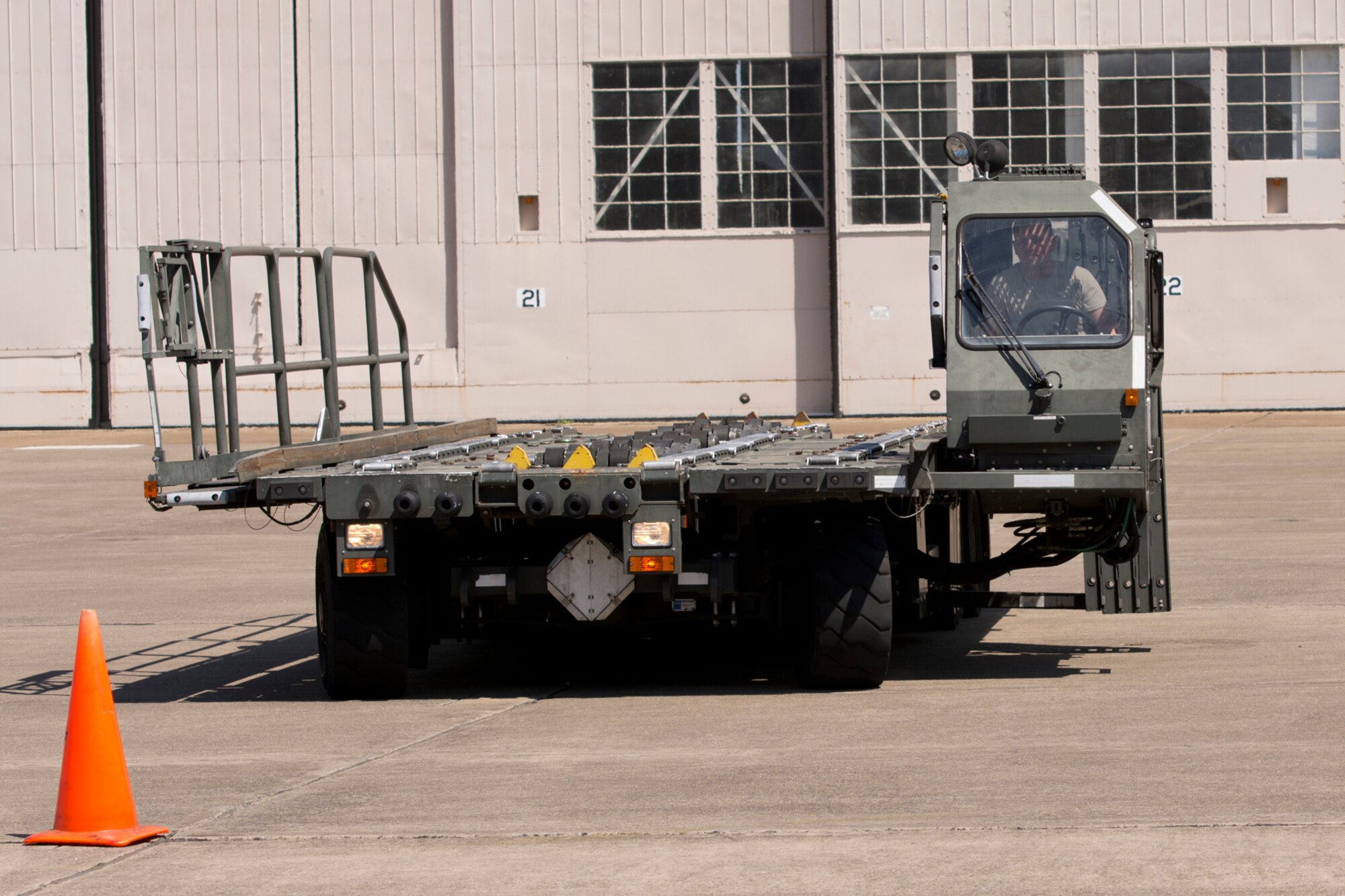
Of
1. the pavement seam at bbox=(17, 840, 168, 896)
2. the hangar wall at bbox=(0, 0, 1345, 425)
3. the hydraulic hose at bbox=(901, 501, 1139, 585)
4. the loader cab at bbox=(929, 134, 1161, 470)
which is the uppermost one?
the hangar wall at bbox=(0, 0, 1345, 425)

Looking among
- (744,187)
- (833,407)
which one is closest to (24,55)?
(744,187)

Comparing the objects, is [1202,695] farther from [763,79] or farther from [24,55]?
[24,55]

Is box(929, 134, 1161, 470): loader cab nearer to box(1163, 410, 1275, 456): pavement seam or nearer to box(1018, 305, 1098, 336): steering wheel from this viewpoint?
box(1018, 305, 1098, 336): steering wheel

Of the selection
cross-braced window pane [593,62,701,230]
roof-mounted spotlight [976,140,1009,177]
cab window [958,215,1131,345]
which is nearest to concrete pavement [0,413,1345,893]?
cab window [958,215,1131,345]

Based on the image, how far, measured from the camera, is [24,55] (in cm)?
3366

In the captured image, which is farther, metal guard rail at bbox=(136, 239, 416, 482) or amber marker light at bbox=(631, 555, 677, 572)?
metal guard rail at bbox=(136, 239, 416, 482)

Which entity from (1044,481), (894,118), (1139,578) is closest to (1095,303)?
(1044,481)

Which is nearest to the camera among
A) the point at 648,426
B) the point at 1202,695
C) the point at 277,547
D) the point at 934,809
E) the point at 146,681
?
the point at 934,809

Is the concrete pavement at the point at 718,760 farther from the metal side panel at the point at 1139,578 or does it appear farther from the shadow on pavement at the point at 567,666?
the metal side panel at the point at 1139,578

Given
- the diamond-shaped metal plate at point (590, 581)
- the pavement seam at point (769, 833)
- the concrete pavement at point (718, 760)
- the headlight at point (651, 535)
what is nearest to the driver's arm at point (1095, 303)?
the concrete pavement at point (718, 760)

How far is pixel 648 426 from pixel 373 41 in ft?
27.3

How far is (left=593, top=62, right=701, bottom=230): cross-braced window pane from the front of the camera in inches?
1262

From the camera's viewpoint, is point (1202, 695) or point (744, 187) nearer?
point (1202, 695)

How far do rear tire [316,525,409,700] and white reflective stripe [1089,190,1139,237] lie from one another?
383 centimetres
